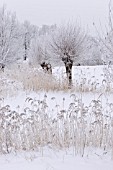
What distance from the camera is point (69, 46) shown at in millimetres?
12391

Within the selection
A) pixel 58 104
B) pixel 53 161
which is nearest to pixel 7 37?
pixel 58 104

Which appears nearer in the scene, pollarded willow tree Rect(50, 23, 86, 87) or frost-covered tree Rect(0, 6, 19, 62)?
pollarded willow tree Rect(50, 23, 86, 87)

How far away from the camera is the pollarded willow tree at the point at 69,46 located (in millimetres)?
12391

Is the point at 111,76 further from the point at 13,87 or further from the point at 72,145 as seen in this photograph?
the point at 13,87

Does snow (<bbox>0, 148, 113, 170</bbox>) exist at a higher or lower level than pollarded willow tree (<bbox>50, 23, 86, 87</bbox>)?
lower

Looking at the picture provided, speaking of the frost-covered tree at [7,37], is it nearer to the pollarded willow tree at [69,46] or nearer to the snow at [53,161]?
the pollarded willow tree at [69,46]

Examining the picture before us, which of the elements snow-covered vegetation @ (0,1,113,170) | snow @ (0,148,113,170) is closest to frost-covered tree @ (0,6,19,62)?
snow-covered vegetation @ (0,1,113,170)

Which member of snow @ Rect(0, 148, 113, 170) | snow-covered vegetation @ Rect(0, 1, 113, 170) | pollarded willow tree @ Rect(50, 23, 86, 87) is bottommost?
snow @ Rect(0, 148, 113, 170)

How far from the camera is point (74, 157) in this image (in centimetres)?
441

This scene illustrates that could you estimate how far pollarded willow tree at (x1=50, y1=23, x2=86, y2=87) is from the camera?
40.7ft

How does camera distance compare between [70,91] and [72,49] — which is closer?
[70,91]

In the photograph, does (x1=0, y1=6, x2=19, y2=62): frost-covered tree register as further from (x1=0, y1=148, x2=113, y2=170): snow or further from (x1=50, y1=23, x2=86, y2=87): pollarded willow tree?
(x1=0, y1=148, x2=113, y2=170): snow

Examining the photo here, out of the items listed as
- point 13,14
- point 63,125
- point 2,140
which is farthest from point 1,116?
point 13,14

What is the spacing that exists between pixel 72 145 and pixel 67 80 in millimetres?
7236
